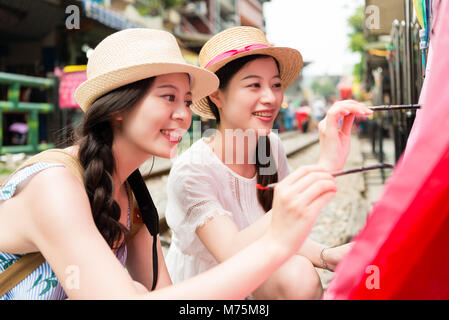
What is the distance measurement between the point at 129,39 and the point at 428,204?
0.93m

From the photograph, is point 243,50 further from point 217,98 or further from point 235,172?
point 235,172

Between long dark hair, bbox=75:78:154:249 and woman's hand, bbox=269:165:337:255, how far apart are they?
531mm

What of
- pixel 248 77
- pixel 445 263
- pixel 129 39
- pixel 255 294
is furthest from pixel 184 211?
pixel 445 263

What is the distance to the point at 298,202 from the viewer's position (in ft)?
2.61

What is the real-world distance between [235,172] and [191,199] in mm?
311

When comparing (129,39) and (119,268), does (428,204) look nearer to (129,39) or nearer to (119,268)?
(119,268)

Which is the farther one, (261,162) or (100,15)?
(100,15)

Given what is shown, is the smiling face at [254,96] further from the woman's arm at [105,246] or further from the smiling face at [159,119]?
the woman's arm at [105,246]

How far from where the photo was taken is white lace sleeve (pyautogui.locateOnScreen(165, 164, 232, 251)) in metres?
1.60

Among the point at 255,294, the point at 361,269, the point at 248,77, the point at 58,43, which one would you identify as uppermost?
the point at 58,43

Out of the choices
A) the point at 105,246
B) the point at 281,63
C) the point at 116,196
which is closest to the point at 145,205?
the point at 116,196

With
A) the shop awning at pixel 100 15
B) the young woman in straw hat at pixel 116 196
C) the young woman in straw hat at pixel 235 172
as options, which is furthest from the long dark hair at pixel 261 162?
the shop awning at pixel 100 15

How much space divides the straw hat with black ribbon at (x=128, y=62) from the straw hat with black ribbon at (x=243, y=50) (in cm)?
43

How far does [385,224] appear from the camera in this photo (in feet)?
2.36
